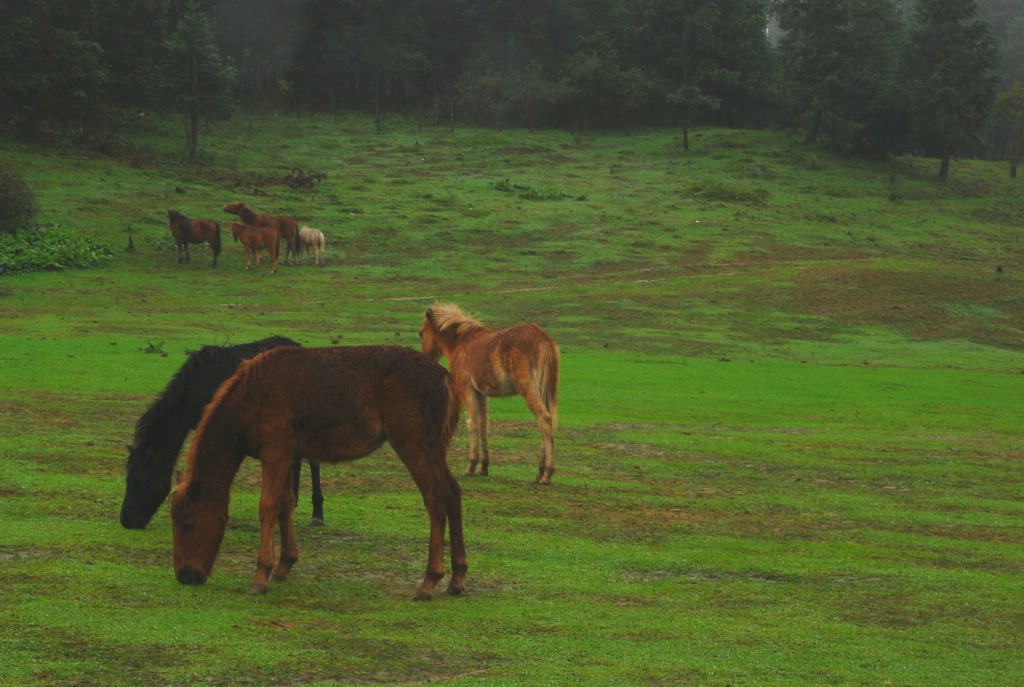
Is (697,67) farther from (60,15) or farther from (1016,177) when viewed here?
(60,15)

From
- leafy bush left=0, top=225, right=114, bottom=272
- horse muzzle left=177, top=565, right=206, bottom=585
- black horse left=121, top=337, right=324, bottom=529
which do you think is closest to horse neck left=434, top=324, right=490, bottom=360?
black horse left=121, top=337, right=324, bottom=529

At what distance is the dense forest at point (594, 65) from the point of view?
77.4 metres

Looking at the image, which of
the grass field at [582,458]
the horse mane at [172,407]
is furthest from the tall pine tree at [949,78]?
the horse mane at [172,407]

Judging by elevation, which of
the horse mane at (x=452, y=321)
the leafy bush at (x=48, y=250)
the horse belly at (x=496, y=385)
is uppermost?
Answer: the horse mane at (x=452, y=321)

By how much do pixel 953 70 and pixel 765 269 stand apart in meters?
37.7

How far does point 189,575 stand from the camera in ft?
29.2

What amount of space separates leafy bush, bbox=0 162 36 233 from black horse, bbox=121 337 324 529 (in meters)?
37.0

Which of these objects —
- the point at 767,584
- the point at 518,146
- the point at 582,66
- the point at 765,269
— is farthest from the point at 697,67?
the point at 767,584

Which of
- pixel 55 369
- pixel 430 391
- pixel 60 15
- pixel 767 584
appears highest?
pixel 60 15

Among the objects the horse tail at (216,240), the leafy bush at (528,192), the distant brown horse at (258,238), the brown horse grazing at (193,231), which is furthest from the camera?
the leafy bush at (528,192)

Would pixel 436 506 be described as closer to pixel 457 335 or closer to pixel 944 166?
pixel 457 335

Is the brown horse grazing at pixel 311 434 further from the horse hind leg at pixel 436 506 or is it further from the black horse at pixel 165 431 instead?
the black horse at pixel 165 431

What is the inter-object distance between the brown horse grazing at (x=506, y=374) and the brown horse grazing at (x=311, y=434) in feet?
18.9

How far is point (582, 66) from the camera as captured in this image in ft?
296
